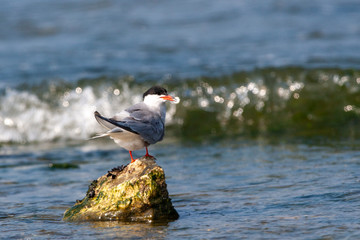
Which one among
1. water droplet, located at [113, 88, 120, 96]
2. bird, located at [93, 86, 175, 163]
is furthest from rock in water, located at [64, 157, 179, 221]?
water droplet, located at [113, 88, 120, 96]

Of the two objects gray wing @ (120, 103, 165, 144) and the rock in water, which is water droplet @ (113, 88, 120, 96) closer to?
gray wing @ (120, 103, 165, 144)

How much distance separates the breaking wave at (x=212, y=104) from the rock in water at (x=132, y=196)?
3697 mm

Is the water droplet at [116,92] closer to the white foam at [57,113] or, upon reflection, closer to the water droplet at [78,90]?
the white foam at [57,113]

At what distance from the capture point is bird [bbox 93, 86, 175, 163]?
162 inches

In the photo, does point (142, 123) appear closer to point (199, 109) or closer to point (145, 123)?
point (145, 123)

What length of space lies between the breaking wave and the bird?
3.23 m

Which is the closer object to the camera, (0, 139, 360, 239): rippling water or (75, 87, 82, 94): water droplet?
(0, 139, 360, 239): rippling water

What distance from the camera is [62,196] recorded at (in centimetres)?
525

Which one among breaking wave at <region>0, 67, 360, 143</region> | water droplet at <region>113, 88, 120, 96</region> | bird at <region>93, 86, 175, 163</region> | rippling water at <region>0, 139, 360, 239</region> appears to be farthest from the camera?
water droplet at <region>113, 88, 120, 96</region>

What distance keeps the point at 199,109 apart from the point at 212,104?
0.23 metres

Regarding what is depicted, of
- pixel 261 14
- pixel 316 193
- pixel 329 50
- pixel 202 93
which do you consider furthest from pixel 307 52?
pixel 316 193

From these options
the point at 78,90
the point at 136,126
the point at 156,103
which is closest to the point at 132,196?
the point at 136,126

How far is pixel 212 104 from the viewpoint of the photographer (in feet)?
29.4

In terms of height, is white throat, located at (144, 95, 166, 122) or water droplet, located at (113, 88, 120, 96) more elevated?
water droplet, located at (113, 88, 120, 96)
